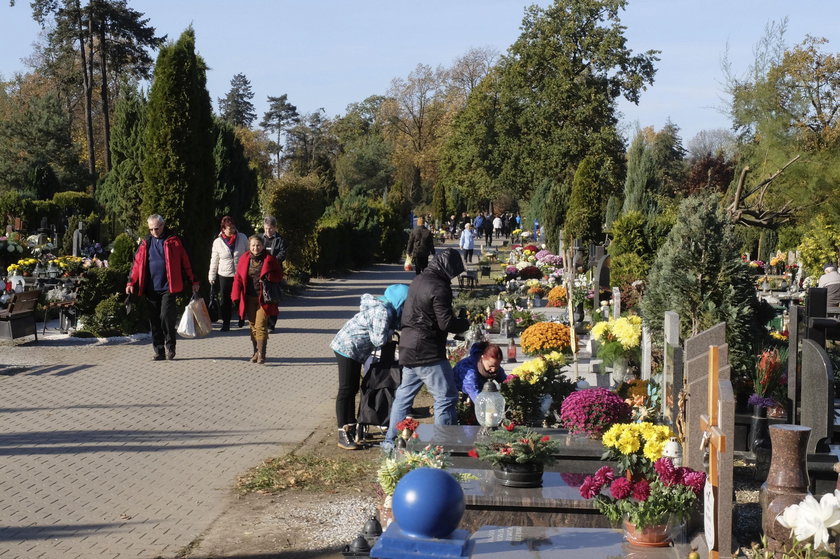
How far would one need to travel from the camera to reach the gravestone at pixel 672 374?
7066mm

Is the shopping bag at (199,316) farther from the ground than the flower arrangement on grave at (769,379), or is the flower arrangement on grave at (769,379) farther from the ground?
Result: the shopping bag at (199,316)

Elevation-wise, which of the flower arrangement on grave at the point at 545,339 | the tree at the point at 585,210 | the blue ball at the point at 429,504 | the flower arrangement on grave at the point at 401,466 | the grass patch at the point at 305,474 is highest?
the tree at the point at 585,210

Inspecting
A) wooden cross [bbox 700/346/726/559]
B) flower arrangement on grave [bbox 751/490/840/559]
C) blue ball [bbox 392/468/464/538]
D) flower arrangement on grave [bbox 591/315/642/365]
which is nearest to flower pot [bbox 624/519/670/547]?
wooden cross [bbox 700/346/726/559]

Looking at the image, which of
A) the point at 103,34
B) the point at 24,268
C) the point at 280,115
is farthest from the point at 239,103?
the point at 24,268

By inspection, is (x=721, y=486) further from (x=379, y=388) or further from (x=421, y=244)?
(x=421, y=244)

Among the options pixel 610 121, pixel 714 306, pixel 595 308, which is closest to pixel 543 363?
pixel 714 306

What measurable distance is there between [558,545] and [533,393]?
3462 mm

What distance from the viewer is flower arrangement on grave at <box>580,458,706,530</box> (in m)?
5.21

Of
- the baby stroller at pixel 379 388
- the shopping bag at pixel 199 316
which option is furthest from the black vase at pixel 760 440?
the shopping bag at pixel 199 316

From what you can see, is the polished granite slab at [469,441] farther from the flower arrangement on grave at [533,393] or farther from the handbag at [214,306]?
the handbag at [214,306]

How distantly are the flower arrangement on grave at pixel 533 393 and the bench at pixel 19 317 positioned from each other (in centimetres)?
766

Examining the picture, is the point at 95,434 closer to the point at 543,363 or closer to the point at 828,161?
the point at 543,363

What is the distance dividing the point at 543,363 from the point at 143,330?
8.03 meters

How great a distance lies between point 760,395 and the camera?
8.52 m
